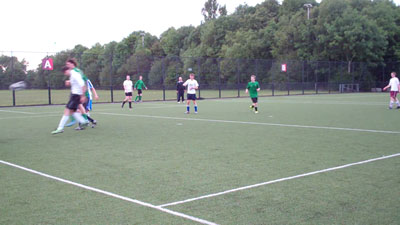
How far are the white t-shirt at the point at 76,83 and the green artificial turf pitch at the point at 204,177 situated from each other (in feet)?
3.98

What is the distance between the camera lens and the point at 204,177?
6230 millimetres

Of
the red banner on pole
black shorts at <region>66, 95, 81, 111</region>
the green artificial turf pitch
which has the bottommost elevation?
the green artificial turf pitch

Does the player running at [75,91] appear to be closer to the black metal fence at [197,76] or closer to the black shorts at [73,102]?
the black shorts at [73,102]

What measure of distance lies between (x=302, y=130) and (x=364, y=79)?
139ft

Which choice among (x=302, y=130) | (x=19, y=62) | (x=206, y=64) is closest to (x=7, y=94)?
(x=19, y=62)

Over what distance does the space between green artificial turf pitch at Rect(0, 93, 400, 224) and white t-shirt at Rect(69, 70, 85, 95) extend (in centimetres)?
121

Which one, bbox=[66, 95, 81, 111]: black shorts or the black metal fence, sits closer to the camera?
bbox=[66, 95, 81, 111]: black shorts

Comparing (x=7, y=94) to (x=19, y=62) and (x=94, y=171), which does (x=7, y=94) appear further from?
(x=94, y=171)

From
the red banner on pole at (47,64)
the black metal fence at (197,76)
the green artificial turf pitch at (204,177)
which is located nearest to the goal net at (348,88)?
the black metal fence at (197,76)

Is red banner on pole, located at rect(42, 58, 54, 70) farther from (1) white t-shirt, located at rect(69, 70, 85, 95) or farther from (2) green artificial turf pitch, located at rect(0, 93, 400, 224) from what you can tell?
(1) white t-shirt, located at rect(69, 70, 85, 95)

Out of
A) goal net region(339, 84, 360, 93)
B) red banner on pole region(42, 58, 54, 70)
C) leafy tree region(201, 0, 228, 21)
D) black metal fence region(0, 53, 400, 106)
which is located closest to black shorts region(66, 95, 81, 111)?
red banner on pole region(42, 58, 54, 70)

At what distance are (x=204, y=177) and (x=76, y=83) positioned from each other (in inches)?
225

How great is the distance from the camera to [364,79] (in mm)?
50531

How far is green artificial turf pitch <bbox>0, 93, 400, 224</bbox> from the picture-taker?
14.8ft
